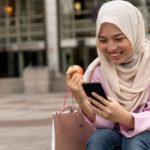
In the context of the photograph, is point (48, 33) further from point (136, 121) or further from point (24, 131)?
point (136, 121)

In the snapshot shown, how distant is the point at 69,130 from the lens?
3352 mm

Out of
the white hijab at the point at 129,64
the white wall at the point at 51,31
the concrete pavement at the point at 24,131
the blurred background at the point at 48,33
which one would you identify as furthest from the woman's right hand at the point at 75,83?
the white wall at the point at 51,31

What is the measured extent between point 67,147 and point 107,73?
52cm

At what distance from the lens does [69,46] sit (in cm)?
3050

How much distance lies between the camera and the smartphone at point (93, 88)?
9.69 ft

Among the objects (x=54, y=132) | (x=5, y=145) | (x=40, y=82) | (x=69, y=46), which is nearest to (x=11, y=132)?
(x=5, y=145)

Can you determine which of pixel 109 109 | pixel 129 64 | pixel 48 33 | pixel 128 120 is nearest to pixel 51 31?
pixel 48 33

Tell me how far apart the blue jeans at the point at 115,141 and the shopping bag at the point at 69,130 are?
0.18 metres

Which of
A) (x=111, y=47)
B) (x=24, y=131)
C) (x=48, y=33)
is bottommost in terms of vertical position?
(x=48, y=33)

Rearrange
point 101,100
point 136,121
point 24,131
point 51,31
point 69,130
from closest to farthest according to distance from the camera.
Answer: point 101,100 → point 136,121 → point 69,130 → point 24,131 → point 51,31

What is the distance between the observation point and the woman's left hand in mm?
2961

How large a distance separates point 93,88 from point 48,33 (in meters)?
→ 27.3

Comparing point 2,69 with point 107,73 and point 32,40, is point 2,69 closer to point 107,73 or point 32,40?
point 32,40

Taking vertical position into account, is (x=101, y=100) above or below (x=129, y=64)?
below
